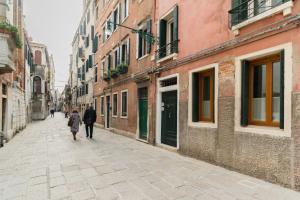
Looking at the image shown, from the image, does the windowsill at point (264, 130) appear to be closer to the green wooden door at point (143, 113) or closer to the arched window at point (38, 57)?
the green wooden door at point (143, 113)

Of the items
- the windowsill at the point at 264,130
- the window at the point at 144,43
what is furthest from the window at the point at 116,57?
the windowsill at the point at 264,130

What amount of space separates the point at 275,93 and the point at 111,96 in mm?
13463

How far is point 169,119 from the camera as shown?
9.71m

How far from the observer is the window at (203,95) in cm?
743

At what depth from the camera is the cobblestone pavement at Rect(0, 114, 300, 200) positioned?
181 inches

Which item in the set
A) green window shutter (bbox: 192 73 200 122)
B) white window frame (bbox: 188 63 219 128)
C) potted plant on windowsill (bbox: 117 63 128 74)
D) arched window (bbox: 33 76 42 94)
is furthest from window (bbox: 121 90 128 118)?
arched window (bbox: 33 76 42 94)

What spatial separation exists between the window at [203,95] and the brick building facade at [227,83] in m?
0.03

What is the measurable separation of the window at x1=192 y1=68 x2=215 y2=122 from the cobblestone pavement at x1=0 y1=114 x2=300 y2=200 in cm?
136

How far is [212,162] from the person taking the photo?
22.6 feet

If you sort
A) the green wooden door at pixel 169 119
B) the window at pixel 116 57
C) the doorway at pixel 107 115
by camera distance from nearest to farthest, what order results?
the green wooden door at pixel 169 119 → the window at pixel 116 57 → the doorway at pixel 107 115

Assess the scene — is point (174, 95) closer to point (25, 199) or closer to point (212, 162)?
point (212, 162)

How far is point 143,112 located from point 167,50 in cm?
368

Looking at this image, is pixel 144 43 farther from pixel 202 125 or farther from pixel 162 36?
pixel 202 125

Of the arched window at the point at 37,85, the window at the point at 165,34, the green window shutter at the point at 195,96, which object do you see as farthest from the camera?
the arched window at the point at 37,85
